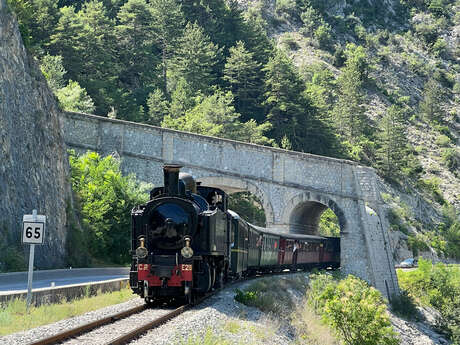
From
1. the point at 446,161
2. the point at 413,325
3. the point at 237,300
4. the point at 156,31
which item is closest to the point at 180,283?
the point at 237,300

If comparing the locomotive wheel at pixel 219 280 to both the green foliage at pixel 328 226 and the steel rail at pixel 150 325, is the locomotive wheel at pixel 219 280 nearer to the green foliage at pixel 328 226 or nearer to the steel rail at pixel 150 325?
the steel rail at pixel 150 325

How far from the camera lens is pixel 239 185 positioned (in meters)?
45.2

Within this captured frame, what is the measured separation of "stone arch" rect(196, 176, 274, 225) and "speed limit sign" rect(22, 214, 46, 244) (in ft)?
94.5

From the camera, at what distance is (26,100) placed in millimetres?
34062

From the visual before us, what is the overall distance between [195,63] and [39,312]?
216 ft

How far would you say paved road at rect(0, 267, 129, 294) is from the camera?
22947 mm

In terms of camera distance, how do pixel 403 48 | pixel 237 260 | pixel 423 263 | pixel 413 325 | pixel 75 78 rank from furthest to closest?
pixel 403 48, pixel 75 78, pixel 423 263, pixel 413 325, pixel 237 260

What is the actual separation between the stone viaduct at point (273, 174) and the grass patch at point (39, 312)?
83.3 ft

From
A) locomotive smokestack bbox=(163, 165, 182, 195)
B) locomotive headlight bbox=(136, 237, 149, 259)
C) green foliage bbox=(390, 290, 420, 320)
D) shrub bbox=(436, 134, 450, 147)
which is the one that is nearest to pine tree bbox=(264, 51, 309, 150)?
green foliage bbox=(390, 290, 420, 320)

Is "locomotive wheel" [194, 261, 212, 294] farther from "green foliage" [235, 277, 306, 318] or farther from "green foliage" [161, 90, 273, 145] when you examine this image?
"green foliage" [161, 90, 273, 145]

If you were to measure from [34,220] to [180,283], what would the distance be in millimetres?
3845

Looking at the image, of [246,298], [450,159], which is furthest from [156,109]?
[246,298]

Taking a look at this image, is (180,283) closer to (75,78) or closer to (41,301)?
(41,301)

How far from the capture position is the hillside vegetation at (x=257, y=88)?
218 ft
